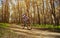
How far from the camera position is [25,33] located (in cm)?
296

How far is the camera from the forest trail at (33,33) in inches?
114

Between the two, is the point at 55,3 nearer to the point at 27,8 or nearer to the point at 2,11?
the point at 27,8

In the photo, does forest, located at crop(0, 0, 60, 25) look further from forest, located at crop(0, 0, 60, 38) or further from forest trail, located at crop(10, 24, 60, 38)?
forest trail, located at crop(10, 24, 60, 38)

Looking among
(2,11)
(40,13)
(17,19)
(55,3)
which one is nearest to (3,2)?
(2,11)

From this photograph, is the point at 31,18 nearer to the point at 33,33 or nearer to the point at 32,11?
the point at 32,11

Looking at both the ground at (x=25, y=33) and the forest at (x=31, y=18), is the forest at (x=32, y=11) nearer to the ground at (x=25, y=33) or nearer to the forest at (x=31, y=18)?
the forest at (x=31, y=18)

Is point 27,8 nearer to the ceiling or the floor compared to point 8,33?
nearer to the ceiling

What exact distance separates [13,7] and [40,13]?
0.42 metres

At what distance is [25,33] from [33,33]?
0.12 metres

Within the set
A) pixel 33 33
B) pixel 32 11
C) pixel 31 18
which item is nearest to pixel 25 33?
pixel 33 33

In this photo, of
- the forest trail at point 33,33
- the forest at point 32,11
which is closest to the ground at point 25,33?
the forest trail at point 33,33

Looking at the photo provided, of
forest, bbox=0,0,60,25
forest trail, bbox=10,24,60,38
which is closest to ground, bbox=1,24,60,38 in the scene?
forest trail, bbox=10,24,60,38

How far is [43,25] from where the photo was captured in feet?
9.70

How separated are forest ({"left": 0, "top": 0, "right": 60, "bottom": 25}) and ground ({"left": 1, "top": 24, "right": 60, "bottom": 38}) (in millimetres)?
109
